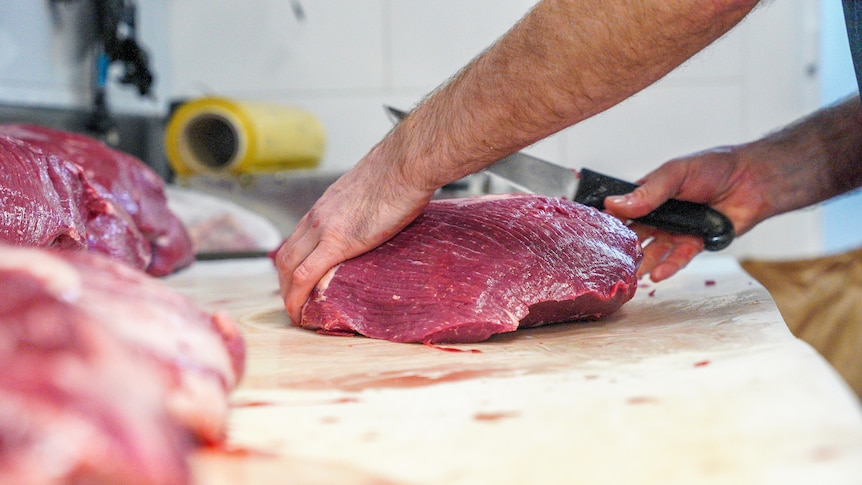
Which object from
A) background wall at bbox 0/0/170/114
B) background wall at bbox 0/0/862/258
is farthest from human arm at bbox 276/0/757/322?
background wall at bbox 0/0/862/258

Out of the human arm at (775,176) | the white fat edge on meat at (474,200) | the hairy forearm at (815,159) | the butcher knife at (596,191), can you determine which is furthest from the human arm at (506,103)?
the hairy forearm at (815,159)

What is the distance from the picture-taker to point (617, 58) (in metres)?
1.34

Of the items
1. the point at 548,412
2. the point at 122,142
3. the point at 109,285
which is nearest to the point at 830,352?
the point at 548,412

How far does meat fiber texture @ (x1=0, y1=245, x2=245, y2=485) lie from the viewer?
689mm

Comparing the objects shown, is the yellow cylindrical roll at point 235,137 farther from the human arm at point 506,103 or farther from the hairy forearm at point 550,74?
the hairy forearm at point 550,74

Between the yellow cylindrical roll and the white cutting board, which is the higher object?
the white cutting board

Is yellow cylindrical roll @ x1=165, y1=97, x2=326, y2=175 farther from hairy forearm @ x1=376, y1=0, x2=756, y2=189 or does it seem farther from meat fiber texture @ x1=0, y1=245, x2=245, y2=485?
meat fiber texture @ x1=0, y1=245, x2=245, y2=485

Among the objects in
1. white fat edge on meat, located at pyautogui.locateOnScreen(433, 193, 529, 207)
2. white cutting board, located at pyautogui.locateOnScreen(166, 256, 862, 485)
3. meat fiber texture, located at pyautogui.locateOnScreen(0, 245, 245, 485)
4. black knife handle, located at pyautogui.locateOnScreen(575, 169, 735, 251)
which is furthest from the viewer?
black knife handle, located at pyautogui.locateOnScreen(575, 169, 735, 251)

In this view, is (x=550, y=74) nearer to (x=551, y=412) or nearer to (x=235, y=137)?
(x=551, y=412)

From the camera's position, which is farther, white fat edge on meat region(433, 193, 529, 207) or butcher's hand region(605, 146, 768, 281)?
butcher's hand region(605, 146, 768, 281)

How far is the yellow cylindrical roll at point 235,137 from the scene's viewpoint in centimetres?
355

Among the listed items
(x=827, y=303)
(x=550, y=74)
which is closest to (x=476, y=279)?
(x=550, y=74)

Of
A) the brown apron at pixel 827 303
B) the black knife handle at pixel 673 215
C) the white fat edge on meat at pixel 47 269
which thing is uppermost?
the white fat edge on meat at pixel 47 269

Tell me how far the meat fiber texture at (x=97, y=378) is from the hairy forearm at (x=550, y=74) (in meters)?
0.67
